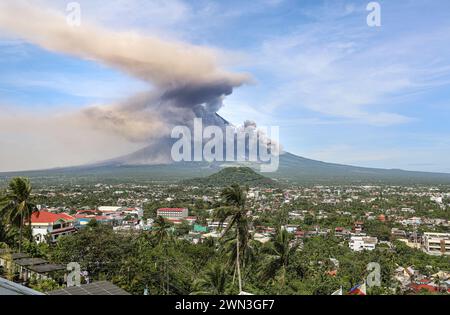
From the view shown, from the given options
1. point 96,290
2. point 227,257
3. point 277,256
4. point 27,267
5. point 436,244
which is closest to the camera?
point 96,290

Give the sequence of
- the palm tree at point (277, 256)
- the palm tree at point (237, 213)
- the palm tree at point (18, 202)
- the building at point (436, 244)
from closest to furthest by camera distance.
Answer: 1. the palm tree at point (237, 213)
2. the palm tree at point (277, 256)
3. the palm tree at point (18, 202)
4. the building at point (436, 244)

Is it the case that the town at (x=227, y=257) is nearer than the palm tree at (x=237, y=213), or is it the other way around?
the palm tree at (x=237, y=213)

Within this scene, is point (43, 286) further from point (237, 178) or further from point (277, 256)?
point (237, 178)

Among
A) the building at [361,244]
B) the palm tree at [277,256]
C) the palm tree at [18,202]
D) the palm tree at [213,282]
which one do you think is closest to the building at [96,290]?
the palm tree at [213,282]

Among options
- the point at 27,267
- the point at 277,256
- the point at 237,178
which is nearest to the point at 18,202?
the point at 27,267

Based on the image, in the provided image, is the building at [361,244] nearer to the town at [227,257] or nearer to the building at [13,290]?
the town at [227,257]
